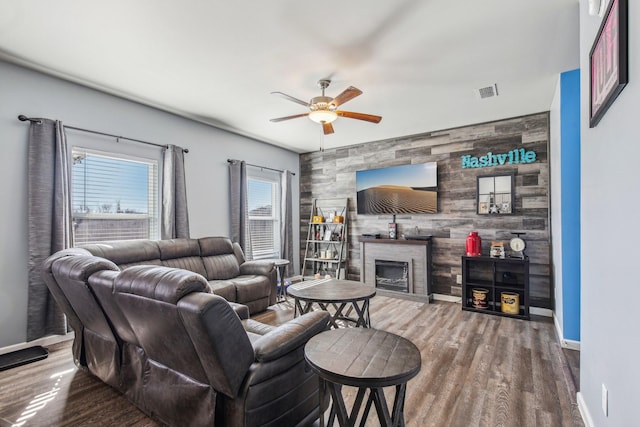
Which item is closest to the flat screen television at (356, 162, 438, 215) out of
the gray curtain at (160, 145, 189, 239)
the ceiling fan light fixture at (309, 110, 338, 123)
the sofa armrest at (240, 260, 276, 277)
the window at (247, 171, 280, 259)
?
the window at (247, 171, 280, 259)

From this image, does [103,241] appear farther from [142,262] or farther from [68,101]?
[68,101]

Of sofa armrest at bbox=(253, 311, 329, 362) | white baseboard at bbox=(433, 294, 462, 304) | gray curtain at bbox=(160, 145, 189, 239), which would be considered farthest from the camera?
white baseboard at bbox=(433, 294, 462, 304)

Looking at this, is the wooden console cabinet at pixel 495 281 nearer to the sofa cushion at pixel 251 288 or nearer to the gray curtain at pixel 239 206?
the sofa cushion at pixel 251 288

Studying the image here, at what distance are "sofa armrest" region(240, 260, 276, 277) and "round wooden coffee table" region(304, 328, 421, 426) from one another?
2.74 metres

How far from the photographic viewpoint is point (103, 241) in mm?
3730

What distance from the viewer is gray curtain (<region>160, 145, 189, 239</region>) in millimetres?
4176

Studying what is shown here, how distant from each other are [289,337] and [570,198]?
9.92 feet

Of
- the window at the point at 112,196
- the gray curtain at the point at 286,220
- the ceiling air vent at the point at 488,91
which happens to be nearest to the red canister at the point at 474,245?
the ceiling air vent at the point at 488,91

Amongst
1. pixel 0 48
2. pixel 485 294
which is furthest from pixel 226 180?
pixel 485 294
